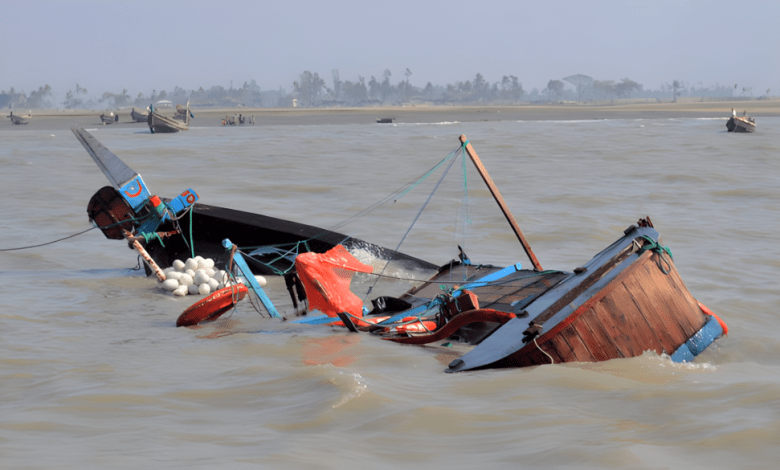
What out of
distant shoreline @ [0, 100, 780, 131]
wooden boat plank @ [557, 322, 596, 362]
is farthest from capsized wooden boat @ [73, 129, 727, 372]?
distant shoreline @ [0, 100, 780, 131]

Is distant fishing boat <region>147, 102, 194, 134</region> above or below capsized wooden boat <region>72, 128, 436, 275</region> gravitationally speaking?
above

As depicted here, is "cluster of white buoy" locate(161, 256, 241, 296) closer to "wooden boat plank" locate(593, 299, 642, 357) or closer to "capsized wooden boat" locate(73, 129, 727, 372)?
"capsized wooden boat" locate(73, 129, 727, 372)

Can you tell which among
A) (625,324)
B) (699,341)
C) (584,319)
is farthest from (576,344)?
(699,341)

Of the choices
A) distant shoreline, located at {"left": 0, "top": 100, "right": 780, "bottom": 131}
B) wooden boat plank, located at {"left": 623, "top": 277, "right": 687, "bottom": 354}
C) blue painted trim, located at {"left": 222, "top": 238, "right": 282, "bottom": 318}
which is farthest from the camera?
distant shoreline, located at {"left": 0, "top": 100, "right": 780, "bottom": 131}

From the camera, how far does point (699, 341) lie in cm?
599

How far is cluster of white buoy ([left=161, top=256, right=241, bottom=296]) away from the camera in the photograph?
8969 millimetres

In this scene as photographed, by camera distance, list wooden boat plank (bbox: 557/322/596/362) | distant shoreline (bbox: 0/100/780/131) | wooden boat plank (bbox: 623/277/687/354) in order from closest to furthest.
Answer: wooden boat plank (bbox: 557/322/596/362), wooden boat plank (bbox: 623/277/687/354), distant shoreline (bbox: 0/100/780/131)

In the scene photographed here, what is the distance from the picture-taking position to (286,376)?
550 centimetres

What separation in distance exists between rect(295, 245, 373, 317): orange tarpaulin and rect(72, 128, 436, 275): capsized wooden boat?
226 centimetres

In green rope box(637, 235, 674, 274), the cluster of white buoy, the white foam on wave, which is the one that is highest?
green rope box(637, 235, 674, 274)

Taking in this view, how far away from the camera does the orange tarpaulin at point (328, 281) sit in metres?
6.80

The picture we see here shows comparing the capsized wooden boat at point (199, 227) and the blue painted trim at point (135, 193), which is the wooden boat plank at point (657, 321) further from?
the blue painted trim at point (135, 193)

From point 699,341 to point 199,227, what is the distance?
23.3 ft

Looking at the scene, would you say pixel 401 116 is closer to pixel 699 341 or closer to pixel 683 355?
pixel 699 341
